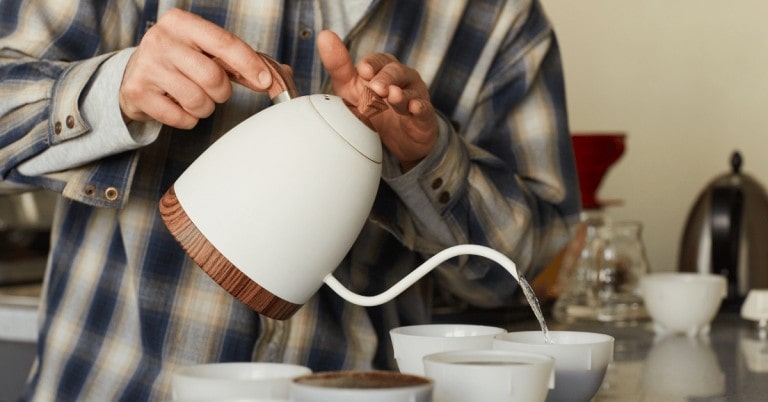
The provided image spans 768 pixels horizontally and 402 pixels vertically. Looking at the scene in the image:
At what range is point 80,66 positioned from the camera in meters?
1.02

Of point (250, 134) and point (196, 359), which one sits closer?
point (250, 134)

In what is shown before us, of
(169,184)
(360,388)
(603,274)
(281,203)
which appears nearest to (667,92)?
(603,274)

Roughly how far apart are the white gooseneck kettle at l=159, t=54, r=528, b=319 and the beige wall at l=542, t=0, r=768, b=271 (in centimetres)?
162

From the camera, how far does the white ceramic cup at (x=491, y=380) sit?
697 millimetres

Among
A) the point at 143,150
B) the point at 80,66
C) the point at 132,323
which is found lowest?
the point at 132,323

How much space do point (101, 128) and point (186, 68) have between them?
163mm

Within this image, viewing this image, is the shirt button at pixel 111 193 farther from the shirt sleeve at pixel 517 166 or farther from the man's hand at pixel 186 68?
the shirt sleeve at pixel 517 166

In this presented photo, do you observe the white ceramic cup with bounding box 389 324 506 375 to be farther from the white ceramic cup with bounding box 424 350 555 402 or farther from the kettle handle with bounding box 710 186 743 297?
the kettle handle with bounding box 710 186 743 297

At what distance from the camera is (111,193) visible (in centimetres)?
104

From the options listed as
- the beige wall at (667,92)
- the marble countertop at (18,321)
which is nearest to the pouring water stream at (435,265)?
the marble countertop at (18,321)

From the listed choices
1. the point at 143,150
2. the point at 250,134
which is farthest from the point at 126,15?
the point at 250,134

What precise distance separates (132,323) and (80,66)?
30 cm

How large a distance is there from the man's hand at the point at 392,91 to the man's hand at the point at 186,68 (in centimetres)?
10

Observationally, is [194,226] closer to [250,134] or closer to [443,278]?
[250,134]
